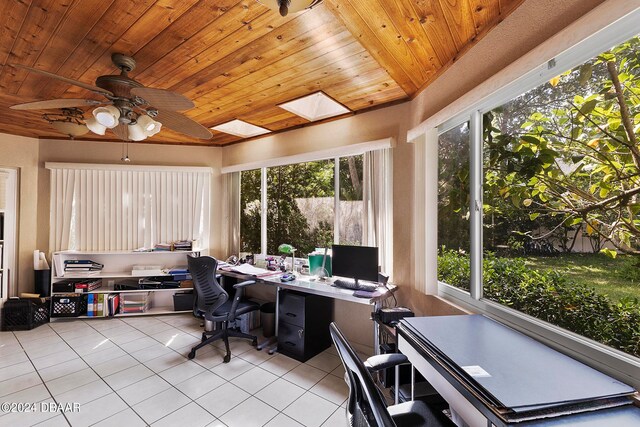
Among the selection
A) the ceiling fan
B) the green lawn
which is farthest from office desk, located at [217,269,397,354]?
the ceiling fan

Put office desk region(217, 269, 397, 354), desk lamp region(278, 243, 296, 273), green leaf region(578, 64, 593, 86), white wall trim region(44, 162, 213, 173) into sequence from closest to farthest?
green leaf region(578, 64, 593, 86), office desk region(217, 269, 397, 354), desk lamp region(278, 243, 296, 273), white wall trim region(44, 162, 213, 173)

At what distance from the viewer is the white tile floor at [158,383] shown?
6.49 feet

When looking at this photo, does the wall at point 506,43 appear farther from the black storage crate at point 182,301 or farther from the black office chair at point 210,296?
the black storage crate at point 182,301

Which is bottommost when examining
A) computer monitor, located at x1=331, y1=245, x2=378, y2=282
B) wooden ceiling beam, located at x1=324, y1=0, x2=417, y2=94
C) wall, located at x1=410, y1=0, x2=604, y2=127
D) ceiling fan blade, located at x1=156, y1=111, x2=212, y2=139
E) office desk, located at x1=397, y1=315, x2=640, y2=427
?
office desk, located at x1=397, y1=315, x2=640, y2=427

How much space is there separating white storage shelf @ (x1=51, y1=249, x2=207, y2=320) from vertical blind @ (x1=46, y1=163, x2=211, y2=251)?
0.14m

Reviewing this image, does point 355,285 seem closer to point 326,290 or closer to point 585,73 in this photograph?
point 326,290

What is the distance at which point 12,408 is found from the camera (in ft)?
6.75

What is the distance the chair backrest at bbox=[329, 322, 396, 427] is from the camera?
86cm

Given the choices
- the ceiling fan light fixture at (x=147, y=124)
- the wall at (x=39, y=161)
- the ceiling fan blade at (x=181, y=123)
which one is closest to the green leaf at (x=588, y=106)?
the ceiling fan blade at (x=181, y=123)

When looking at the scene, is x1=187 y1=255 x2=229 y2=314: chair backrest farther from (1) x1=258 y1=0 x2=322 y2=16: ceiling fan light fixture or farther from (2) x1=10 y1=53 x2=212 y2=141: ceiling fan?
(1) x1=258 y1=0 x2=322 y2=16: ceiling fan light fixture

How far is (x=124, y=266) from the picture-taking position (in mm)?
4211

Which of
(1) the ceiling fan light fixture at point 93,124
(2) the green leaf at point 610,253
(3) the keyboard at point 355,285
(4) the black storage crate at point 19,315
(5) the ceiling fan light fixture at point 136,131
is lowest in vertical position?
(4) the black storage crate at point 19,315

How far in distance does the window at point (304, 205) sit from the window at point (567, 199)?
141 cm

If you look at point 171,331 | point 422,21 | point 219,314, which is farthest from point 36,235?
point 422,21
